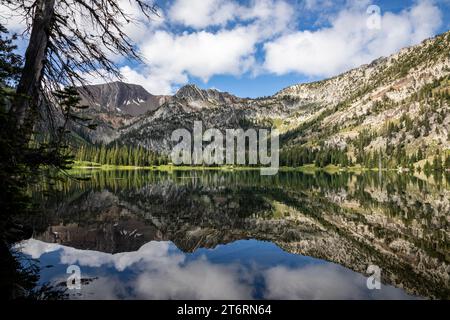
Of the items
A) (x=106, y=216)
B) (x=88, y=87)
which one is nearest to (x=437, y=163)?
(x=106, y=216)

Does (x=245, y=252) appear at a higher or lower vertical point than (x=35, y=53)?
lower

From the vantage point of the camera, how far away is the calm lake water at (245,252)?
1168 centimetres

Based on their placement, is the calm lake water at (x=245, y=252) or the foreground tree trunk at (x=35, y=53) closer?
the foreground tree trunk at (x=35, y=53)

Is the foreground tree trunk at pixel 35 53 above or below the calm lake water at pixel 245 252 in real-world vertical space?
above

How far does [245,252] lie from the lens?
17.8 meters

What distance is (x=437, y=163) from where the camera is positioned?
140750 mm

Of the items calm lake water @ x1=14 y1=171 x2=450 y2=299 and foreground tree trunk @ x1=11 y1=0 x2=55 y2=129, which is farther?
calm lake water @ x1=14 y1=171 x2=450 y2=299

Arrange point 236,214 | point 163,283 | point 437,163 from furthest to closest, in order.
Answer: point 437,163 → point 236,214 → point 163,283

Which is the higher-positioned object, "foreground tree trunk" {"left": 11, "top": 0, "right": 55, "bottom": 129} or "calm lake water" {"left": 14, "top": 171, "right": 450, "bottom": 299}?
"foreground tree trunk" {"left": 11, "top": 0, "right": 55, "bottom": 129}

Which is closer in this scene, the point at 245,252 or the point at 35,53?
the point at 35,53

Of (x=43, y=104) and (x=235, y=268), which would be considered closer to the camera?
(x=43, y=104)

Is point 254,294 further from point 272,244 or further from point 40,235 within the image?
point 40,235

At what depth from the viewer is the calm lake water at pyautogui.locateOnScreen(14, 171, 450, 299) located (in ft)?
38.3
